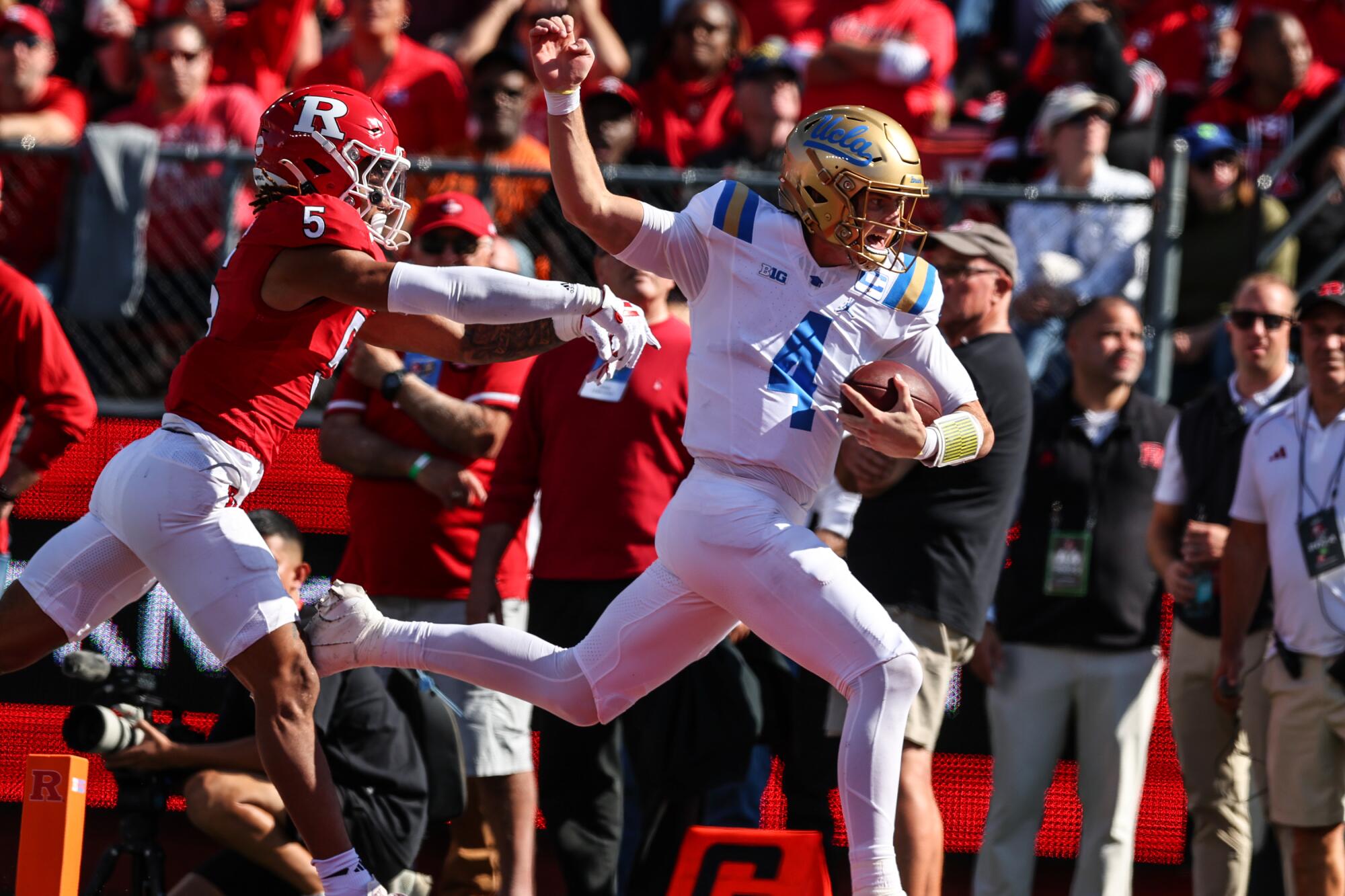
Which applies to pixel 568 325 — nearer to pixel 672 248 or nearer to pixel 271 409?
pixel 672 248

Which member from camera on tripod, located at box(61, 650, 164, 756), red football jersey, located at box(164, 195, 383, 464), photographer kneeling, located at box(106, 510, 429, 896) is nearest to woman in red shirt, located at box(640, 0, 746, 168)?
photographer kneeling, located at box(106, 510, 429, 896)

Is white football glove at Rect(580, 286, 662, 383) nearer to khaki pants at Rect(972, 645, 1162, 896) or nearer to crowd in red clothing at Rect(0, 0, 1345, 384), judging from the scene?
khaki pants at Rect(972, 645, 1162, 896)

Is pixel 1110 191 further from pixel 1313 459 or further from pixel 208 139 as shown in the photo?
pixel 208 139

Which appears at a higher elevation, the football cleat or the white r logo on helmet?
the white r logo on helmet

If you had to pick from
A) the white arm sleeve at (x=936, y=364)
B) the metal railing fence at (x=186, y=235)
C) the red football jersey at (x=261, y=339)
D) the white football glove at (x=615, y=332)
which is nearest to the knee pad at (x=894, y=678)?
the white arm sleeve at (x=936, y=364)

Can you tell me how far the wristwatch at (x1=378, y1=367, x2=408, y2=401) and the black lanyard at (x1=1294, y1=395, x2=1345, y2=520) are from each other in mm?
2943

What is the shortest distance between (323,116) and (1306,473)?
130 inches

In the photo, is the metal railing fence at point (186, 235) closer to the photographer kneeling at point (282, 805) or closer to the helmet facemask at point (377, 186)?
the photographer kneeling at point (282, 805)

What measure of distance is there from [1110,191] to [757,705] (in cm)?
299

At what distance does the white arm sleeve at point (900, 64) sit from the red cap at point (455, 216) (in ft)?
10.5

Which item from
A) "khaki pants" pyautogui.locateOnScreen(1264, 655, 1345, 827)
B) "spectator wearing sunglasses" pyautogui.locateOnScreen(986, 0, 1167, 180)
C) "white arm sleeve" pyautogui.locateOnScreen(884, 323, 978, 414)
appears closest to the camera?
"white arm sleeve" pyautogui.locateOnScreen(884, 323, 978, 414)

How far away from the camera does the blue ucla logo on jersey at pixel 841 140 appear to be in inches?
166

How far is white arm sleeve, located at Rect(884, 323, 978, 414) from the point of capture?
443cm

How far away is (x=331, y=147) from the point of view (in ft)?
14.2
